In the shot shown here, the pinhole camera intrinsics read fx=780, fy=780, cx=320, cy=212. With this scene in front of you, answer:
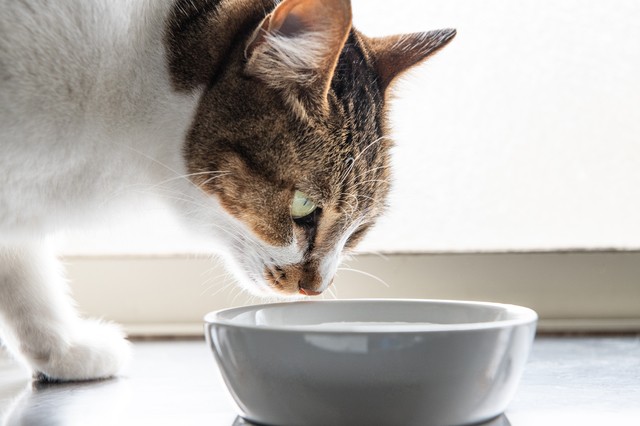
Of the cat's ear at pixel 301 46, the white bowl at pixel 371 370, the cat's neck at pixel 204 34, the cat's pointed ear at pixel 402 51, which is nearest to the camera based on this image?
the white bowl at pixel 371 370

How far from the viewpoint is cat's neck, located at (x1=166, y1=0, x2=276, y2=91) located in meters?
0.96

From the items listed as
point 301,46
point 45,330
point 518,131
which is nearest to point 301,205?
point 301,46

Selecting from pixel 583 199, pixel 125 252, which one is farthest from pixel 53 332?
pixel 583 199

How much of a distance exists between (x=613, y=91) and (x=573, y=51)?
105 millimetres

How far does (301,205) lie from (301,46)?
20 centimetres

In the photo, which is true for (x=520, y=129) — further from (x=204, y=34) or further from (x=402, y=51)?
(x=204, y=34)

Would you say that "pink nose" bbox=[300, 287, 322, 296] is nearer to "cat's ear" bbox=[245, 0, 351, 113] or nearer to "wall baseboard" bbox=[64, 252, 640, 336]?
"cat's ear" bbox=[245, 0, 351, 113]

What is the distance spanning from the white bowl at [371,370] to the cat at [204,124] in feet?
0.81

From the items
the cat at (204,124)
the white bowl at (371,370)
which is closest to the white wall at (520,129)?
the cat at (204,124)

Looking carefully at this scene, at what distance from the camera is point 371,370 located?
2.29ft

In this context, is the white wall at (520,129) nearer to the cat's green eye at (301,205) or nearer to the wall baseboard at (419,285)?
the wall baseboard at (419,285)

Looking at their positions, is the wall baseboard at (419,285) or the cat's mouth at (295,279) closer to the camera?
the cat's mouth at (295,279)

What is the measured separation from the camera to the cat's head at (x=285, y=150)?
35.8 inches

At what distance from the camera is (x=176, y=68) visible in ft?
3.14
